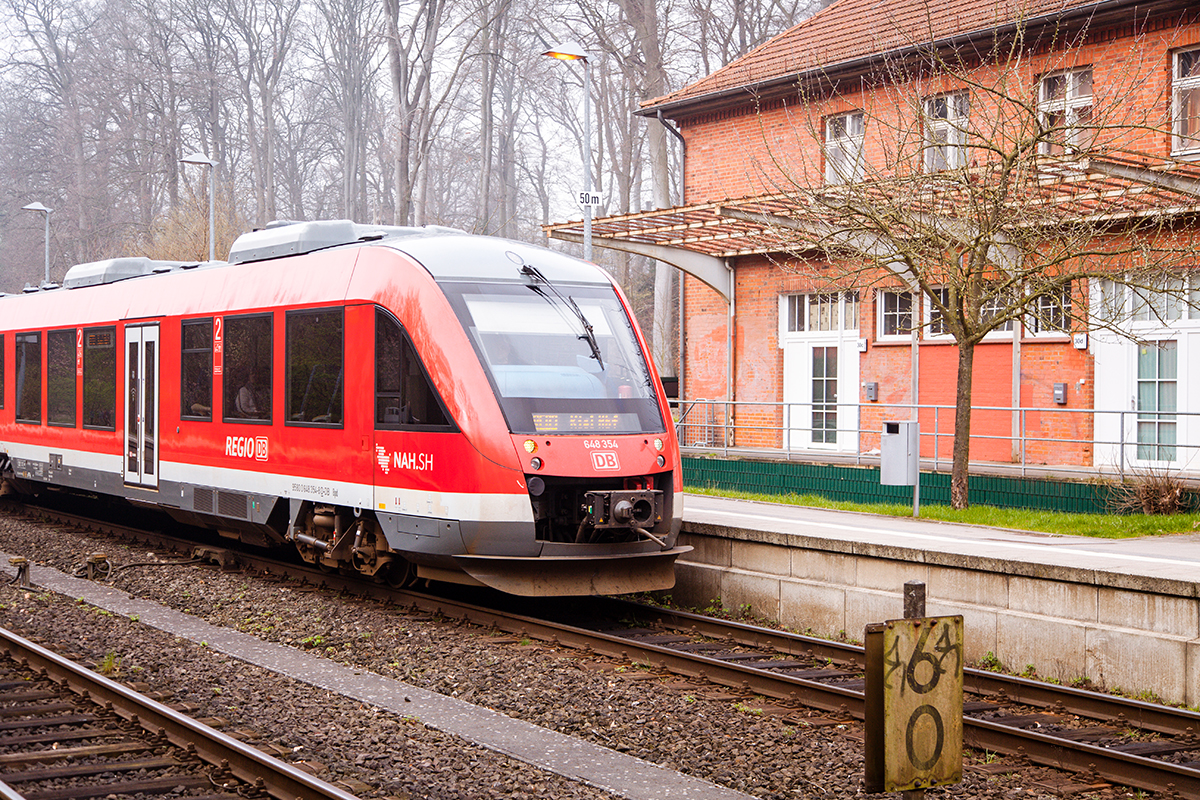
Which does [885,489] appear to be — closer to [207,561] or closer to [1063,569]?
[1063,569]

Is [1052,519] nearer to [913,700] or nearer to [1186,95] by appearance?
[1186,95]

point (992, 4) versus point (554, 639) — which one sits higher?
point (992, 4)

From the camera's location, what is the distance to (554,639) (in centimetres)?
962

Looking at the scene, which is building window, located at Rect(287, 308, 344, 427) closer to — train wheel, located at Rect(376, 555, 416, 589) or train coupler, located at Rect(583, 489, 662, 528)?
train wheel, located at Rect(376, 555, 416, 589)

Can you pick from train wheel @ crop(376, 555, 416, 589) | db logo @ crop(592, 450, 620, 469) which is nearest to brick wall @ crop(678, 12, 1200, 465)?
db logo @ crop(592, 450, 620, 469)

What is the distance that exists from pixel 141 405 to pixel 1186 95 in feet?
45.4

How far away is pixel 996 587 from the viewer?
9.09 metres

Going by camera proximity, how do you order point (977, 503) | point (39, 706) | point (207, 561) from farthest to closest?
point (977, 503) → point (207, 561) → point (39, 706)

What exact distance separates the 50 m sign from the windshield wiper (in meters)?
6.19

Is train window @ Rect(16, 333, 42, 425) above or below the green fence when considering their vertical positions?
above

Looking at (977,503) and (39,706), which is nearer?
(39,706)

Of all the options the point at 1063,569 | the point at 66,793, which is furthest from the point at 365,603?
the point at 1063,569

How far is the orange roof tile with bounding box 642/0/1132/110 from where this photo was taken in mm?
17219

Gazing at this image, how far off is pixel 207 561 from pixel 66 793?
788 cm
